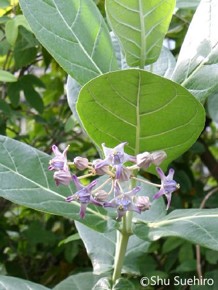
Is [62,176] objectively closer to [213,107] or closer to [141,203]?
[141,203]

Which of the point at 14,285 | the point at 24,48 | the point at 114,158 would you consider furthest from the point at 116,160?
the point at 24,48

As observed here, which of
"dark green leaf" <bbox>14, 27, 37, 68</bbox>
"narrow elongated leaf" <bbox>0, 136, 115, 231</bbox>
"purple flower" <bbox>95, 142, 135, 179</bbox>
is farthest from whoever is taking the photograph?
"dark green leaf" <bbox>14, 27, 37, 68</bbox>

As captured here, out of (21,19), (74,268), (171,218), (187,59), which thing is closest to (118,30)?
(187,59)

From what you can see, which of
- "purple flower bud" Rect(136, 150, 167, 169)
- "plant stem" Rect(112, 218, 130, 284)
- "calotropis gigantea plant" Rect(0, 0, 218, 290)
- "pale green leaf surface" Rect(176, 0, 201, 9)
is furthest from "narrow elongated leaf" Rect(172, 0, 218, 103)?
"pale green leaf surface" Rect(176, 0, 201, 9)

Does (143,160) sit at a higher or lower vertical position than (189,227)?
higher

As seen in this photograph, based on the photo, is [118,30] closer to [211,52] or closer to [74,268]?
[211,52]

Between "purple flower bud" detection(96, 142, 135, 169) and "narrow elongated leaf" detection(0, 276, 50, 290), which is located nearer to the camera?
"purple flower bud" detection(96, 142, 135, 169)

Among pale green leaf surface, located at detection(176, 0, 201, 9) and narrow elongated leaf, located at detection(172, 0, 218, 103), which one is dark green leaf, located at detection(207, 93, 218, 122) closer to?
pale green leaf surface, located at detection(176, 0, 201, 9)

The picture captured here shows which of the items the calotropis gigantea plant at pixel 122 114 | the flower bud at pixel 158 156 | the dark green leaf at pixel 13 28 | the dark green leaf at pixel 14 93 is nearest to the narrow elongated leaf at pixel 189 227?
the calotropis gigantea plant at pixel 122 114
